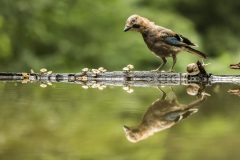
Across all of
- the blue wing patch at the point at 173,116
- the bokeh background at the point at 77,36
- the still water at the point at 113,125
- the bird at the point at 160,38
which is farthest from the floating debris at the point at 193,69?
the bokeh background at the point at 77,36

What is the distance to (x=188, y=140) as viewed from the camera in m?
1.92

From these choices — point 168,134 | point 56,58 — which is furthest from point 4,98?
point 56,58

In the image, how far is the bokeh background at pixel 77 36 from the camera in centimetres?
760

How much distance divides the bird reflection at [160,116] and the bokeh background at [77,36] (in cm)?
466

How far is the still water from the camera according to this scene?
5.63 ft

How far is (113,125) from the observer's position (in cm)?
223

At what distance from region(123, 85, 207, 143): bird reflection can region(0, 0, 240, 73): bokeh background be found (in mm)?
4661

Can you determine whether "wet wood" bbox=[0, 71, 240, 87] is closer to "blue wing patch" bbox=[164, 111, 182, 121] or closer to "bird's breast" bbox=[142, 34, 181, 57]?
"bird's breast" bbox=[142, 34, 181, 57]

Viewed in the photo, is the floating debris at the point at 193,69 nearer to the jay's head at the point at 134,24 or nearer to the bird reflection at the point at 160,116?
the jay's head at the point at 134,24

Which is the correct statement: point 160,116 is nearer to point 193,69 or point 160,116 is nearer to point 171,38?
point 171,38

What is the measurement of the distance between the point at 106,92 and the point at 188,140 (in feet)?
5.10

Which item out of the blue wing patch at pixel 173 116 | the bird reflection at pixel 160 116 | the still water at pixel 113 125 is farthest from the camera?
the blue wing patch at pixel 173 116

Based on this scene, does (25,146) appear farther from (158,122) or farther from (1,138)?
(158,122)

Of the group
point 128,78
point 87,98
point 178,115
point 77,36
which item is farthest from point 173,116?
point 77,36
